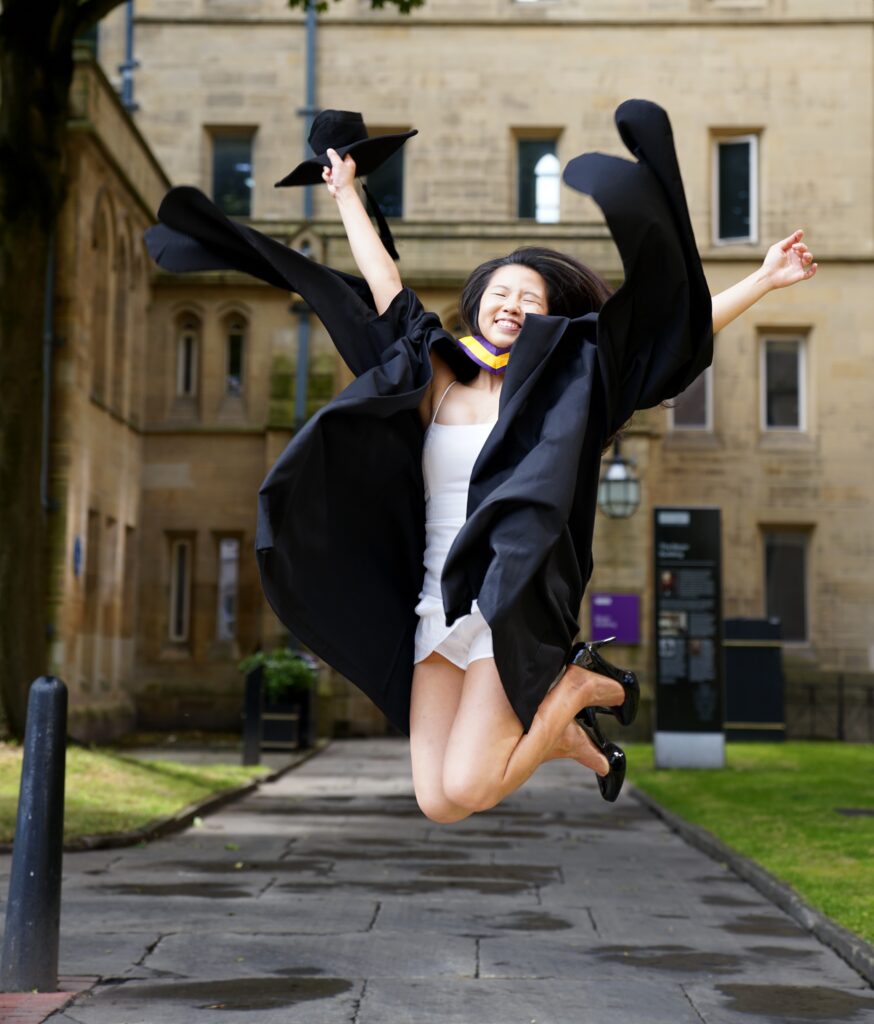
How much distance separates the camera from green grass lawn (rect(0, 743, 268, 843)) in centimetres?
1228

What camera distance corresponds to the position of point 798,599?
30781mm

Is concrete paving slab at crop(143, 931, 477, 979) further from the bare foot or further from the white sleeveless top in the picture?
the white sleeveless top

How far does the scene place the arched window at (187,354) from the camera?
29812 millimetres

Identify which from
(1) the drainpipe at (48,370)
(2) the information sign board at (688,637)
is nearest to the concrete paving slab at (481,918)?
(2) the information sign board at (688,637)

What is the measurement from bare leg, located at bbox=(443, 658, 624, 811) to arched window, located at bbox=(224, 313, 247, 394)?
25.8 meters

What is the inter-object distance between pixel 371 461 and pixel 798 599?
2712 centimetres

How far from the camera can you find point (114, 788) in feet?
47.2

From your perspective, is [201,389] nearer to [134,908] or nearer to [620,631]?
[620,631]

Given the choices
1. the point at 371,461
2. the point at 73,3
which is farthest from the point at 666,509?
the point at 371,461

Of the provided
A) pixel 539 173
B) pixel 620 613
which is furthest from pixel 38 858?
pixel 539 173

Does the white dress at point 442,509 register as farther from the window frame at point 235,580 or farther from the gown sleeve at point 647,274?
the window frame at point 235,580

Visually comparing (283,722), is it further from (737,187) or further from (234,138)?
(737,187)

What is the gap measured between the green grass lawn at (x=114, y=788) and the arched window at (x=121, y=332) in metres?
9.90

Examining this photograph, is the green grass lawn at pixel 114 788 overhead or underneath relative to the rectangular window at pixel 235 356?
underneath
